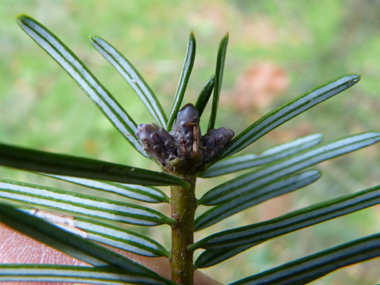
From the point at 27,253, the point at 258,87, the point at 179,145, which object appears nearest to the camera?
the point at 179,145

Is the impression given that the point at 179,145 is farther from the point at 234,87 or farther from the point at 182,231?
the point at 234,87

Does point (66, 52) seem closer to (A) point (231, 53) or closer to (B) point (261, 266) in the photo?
(B) point (261, 266)

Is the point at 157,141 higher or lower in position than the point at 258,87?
lower

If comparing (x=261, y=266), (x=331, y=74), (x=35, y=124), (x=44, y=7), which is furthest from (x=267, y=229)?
(x=35, y=124)

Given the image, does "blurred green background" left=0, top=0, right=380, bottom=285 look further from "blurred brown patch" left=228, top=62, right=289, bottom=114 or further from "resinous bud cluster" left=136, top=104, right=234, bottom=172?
"resinous bud cluster" left=136, top=104, right=234, bottom=172

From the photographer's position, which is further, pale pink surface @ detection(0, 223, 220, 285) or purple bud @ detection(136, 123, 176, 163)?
pale pink surface @ detection(0, 223, 220, 285)

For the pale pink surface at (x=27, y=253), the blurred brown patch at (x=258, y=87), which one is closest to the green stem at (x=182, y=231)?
the pale pink surface at (x=27, y=253)

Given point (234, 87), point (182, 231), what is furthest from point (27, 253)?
point (234, 87)

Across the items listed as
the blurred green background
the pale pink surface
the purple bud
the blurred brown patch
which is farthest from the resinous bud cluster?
the blurred brown patch
